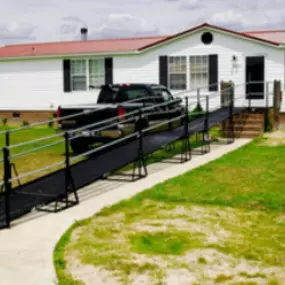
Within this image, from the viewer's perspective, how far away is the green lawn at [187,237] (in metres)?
5.64

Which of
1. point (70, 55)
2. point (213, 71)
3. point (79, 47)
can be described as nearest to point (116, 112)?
point (213, 71)

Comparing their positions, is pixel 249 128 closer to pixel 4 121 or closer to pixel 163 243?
pixel 163 243

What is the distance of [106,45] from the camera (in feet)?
79.8

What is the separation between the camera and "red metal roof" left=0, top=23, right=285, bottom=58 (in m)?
20.9

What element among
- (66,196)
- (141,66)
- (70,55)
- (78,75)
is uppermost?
(70,55)

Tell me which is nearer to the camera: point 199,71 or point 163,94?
point 163,94

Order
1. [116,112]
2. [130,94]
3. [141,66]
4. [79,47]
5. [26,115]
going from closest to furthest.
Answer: [116,112]
[130,94]
[141,66]
[79,47]
[26,115]

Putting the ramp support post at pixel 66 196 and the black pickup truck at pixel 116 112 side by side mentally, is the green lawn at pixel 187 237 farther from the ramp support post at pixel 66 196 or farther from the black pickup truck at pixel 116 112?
the black pickup truck at pixel 116 112

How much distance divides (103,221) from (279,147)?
8003 mm

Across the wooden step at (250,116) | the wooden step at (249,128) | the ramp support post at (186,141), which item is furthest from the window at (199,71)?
the ramp support post at (186,141)

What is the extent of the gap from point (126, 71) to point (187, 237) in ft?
Result: 53.9

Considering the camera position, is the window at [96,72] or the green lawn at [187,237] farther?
the window at [96,72]

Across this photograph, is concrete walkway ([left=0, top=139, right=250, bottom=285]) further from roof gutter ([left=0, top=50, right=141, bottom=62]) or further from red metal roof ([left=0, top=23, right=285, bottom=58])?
roof gutter ([left=0, top=50, right=141, bottom=62])

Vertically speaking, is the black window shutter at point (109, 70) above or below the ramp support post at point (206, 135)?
above
